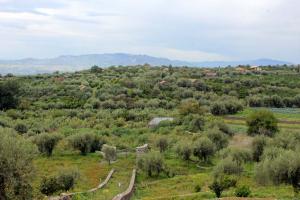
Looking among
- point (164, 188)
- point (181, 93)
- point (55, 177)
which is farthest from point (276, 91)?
point (55, 177)

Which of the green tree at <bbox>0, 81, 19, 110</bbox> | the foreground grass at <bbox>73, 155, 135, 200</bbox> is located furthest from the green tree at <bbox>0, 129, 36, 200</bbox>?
the green tree at <bbox>0, 81, 19, 110</bbox>

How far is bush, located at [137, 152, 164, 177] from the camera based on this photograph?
47.9 metres

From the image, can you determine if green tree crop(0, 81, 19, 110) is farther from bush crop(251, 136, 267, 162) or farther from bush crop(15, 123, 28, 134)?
bush crop(251, 136, 267, 162)

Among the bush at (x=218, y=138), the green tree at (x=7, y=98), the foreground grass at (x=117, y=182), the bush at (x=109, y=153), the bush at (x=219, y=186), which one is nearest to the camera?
the bush at (x=219, y=186)

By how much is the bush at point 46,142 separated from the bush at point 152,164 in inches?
534

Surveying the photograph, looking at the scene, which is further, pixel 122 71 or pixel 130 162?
pixel 122 71

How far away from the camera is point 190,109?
7788 centimetres

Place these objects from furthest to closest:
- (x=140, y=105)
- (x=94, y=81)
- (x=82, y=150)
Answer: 1. (x=94, y=81)
2. (x=140, y=105)
3. (x=82, y=150)

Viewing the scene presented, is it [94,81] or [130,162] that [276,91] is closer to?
[94,81]

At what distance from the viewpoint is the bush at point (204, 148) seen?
51.6 m

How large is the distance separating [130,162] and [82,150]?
25.5 feet

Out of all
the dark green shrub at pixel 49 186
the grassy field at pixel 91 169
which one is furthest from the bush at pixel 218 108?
the dark green shrub at pixel 49 186

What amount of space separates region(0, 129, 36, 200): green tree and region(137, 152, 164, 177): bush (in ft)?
68.8

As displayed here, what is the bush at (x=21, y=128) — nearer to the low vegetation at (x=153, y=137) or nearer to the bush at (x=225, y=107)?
the low vegetation at (x=153, y=137)
